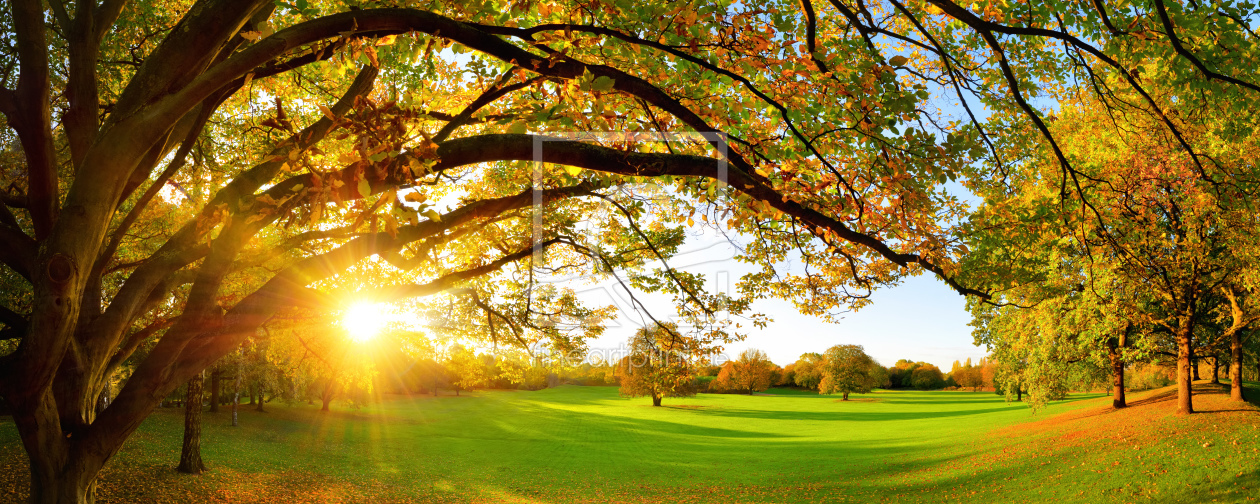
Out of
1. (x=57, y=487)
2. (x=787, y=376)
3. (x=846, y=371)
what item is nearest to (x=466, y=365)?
(x=57, y=487)

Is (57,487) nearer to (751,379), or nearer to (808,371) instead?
(751,379)

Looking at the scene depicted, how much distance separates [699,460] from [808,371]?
63.0 meters

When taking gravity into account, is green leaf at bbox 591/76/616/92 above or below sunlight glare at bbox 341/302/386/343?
above

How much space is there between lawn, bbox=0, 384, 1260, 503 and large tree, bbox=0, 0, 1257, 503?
9330mm

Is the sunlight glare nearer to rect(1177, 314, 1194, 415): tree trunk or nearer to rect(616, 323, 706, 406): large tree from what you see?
rect(616, 323, 706, 406): large tree

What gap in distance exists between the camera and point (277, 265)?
11398mm

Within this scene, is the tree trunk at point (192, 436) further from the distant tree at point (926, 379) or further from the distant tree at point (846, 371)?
the distant tree at point (926, 379)

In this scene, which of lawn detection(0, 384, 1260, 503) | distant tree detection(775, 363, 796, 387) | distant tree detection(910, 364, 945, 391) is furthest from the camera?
distant tree detection(775, 363, 796, 387)

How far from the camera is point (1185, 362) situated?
1998 cm

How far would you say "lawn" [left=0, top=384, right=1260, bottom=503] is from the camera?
51.0 feet

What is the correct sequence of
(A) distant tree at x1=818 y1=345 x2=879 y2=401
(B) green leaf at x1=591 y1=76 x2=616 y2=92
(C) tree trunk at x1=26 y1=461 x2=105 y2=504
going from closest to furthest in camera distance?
1. (B) green leaf at x1=591 y1=76 x2=616 y2=92
2. (C) tree trunk at x1=26 y1=461 x2=105 y2=504
3. (A) distant tree at x1=818 y1=345 x2=879 y2=401

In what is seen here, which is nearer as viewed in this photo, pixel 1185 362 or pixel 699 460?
pixel 1185 362

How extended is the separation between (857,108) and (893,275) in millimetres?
4141

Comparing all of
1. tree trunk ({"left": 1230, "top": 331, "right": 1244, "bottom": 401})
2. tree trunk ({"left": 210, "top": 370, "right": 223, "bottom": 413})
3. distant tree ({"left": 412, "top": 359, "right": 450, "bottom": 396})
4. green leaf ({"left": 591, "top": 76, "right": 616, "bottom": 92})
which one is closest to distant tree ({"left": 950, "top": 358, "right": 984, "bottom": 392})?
tree trunk ({"left": 1230, "top": 331, "right": 1244, "bottom": 401})
